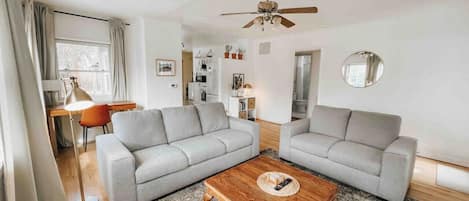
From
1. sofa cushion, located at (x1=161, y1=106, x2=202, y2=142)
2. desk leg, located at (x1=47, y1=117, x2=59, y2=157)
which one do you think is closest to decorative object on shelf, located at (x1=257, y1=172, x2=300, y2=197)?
sofa cushion, located at (x1=161, y1=106, x2=202, y2=142)

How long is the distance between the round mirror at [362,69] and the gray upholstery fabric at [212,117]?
2779mm

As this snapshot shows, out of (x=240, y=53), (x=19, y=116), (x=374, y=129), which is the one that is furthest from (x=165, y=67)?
(x=374, y=129)

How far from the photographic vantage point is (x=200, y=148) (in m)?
2.40

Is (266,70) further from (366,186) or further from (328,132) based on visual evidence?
(366,186)

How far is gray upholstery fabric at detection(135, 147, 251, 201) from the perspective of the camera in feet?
6.55

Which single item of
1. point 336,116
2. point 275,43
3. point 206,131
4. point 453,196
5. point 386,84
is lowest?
point 453,196

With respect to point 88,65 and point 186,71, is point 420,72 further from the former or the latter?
point 186,71

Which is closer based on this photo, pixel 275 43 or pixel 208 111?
pixel 208 111

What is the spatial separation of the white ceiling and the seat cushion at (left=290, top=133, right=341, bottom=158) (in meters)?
1.91

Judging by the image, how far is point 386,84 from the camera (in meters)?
3.68

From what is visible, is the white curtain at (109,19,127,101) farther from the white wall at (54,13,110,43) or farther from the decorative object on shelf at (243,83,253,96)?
the decorative object on shelf at (243,83,253,96)

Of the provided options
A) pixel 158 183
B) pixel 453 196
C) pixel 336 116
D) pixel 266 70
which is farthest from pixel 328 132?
pixel 266 70

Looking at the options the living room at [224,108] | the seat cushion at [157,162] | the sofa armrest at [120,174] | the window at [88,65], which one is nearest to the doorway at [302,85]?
the living room at [224,108]

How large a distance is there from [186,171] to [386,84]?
12.4ft
